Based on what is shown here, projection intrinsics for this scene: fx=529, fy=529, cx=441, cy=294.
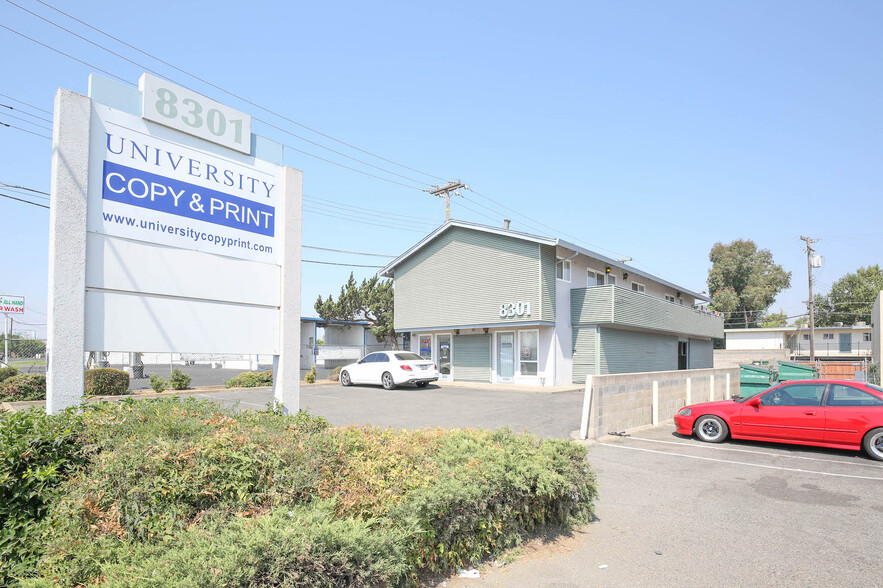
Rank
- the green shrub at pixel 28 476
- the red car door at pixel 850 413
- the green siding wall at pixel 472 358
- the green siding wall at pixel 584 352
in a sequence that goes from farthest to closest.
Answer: the green siding wall at pixel 472 358
the green siding wall at pixel 584 352
the red car door at pixel 850 413
the green shrub at pixel 28 476

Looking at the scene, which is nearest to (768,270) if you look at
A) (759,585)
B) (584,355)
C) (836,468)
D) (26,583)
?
(584,355)

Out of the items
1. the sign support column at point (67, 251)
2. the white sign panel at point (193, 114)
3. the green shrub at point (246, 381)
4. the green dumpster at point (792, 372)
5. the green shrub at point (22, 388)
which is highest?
the white sign panel at point (193, 114)

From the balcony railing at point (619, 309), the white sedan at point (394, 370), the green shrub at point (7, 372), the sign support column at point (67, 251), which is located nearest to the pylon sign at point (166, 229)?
the sign support column at point (67, 251)

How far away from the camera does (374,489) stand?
13.0 ft

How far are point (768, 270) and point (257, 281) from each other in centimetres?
6563

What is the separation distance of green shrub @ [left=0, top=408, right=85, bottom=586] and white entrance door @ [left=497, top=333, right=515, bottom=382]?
2080cm

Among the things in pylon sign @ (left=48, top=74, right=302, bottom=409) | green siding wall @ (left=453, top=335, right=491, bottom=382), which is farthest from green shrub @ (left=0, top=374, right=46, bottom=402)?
green siding wall @ (left=453, top=335, right=491, bottom=382)

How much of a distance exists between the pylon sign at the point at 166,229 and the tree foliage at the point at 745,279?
61609mm

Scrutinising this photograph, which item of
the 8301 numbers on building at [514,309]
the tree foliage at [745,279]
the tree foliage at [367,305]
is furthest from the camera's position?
the tree foliage at [745,279]

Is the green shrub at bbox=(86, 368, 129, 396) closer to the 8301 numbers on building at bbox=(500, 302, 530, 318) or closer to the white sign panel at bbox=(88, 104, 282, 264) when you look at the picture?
the white sign panel at bbox=(88, 104, 282, 264)

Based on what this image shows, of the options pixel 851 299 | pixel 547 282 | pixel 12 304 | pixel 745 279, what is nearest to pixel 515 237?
pixel 547 282

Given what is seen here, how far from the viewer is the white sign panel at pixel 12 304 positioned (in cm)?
2808

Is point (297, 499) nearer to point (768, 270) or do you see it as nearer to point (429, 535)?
point (429, 535)

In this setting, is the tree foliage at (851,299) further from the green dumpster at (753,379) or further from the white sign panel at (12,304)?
the white sign panel at (12,304)
